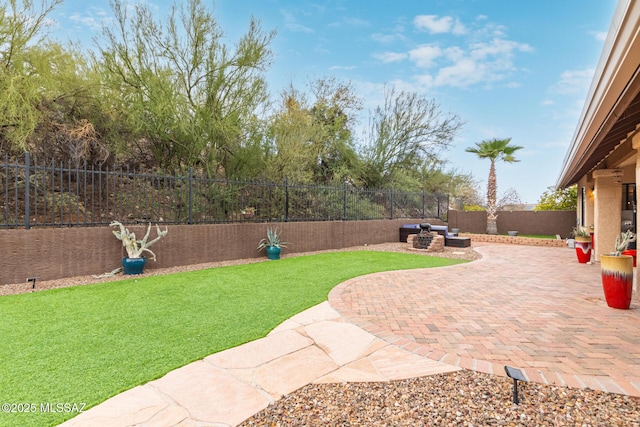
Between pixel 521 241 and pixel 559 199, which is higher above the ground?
pixel 559 199

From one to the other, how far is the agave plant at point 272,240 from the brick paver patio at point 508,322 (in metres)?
3.35

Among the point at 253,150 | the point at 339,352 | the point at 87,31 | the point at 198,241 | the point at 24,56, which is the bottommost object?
the point at 339,352

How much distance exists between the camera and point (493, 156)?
17.2m

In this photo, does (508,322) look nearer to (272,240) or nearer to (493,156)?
(272,240)

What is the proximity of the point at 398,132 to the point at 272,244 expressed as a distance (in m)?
9.95

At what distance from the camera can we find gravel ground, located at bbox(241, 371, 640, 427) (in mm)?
2012

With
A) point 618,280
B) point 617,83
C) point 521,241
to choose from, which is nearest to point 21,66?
point 617,83

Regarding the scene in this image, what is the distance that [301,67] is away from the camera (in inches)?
579

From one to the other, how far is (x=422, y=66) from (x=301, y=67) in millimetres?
5504

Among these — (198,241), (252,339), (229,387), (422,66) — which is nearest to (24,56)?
(198,241)

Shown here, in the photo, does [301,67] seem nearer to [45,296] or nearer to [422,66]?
[422,66]

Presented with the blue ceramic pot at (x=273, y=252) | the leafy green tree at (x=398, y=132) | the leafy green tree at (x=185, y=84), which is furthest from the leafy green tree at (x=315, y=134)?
the blue ceramic pot at (x=273, y=252)

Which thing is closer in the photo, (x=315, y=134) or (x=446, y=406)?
(x=446, y=406)

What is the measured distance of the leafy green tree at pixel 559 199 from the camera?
16781mm
